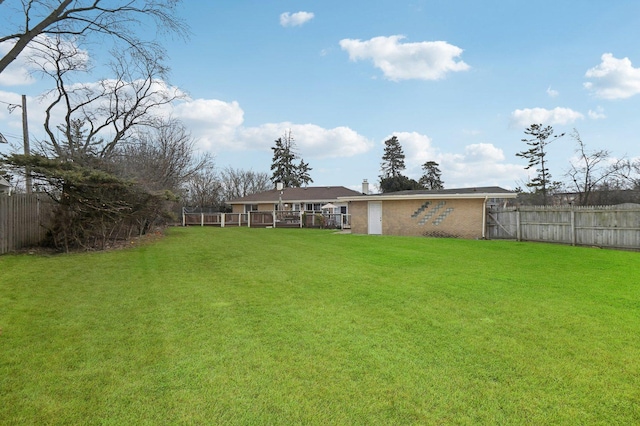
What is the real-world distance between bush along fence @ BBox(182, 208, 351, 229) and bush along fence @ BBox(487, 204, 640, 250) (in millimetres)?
10602

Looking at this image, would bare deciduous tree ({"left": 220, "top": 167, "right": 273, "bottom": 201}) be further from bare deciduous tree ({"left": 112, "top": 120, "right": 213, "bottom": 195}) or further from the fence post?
the fence post

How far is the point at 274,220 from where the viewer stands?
84.2 ft

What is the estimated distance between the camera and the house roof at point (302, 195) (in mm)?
32031

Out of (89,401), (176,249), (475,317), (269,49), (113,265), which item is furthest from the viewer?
(269,49)

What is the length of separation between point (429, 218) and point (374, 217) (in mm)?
2953

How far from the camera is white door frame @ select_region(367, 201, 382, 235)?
1884cm

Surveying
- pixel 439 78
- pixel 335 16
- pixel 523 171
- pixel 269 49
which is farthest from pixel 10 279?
pixel 523 171

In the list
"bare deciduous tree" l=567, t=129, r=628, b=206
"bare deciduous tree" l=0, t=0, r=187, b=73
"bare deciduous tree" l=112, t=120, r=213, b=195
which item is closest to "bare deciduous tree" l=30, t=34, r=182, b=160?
"bare deciduous tree" l=112, t=120, r=213, b=195

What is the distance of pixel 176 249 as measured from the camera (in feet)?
37.3

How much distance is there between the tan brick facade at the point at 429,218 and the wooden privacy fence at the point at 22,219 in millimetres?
13816

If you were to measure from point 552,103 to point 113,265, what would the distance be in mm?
21625

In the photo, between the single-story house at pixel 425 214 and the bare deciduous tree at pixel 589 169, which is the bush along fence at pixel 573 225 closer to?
the single-story house at pixel 425 214

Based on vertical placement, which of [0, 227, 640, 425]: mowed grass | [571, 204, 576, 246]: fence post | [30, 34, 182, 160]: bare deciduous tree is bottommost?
[0, 227, 640, 425]: mowed grass

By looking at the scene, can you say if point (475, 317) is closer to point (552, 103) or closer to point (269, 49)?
point (269, 49)
